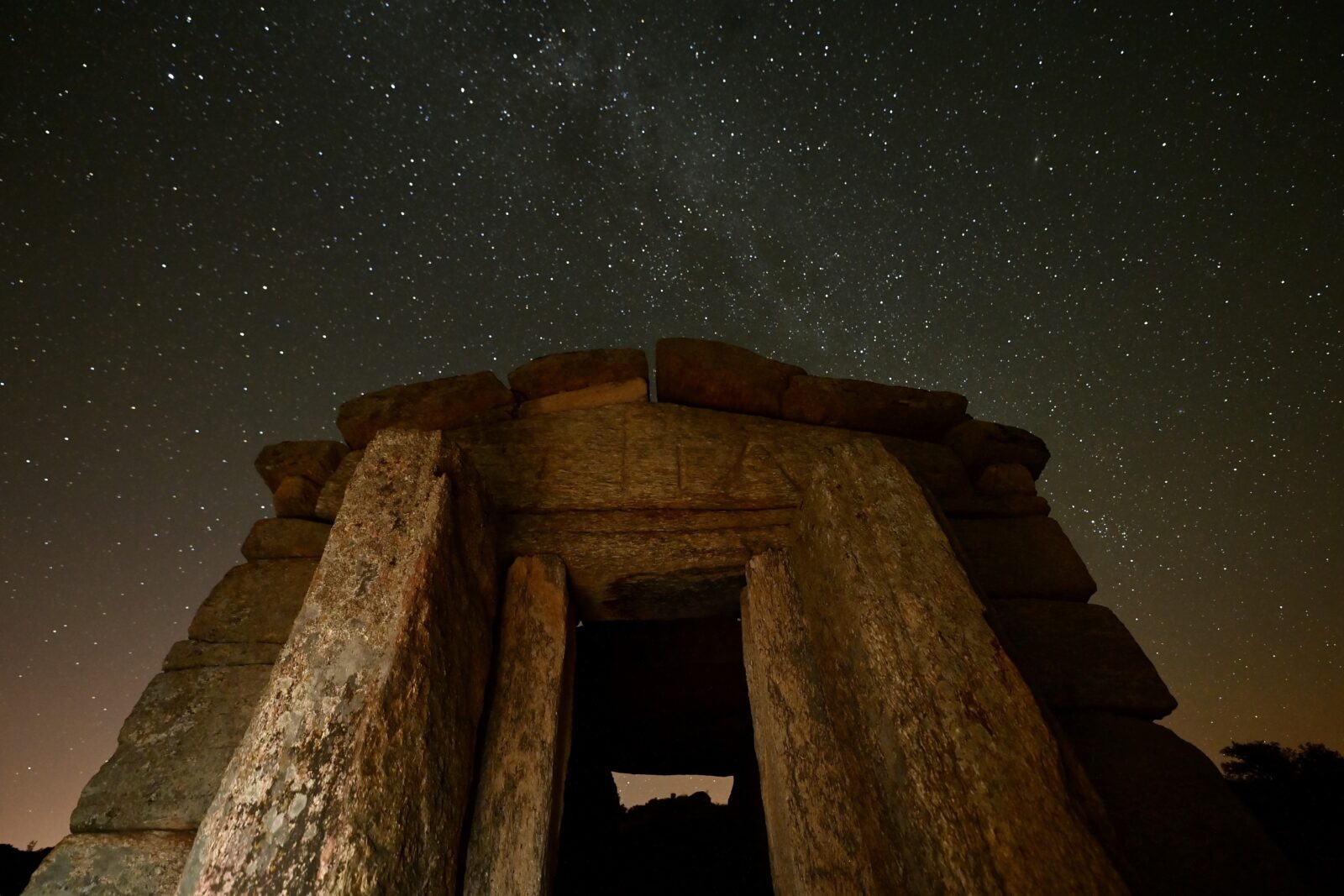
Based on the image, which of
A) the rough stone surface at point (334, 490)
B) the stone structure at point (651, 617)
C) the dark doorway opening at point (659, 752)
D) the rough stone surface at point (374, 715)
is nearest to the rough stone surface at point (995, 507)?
the stone structure at point (651, 617)

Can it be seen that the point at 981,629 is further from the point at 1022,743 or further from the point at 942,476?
the point at 942,476

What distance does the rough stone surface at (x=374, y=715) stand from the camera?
4.26 feet

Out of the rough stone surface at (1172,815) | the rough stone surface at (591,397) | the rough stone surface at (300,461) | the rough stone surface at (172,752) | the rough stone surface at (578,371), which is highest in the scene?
the rough stone surface at (578,371)

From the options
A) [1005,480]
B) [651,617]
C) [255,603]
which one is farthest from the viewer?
[1005,480]

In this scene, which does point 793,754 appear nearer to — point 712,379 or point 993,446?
point 712,379

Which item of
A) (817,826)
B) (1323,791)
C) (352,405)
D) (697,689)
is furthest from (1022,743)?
(1323,791)

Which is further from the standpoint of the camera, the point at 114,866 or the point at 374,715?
the point at 114,866

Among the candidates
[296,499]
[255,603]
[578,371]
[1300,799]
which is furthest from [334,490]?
[1300,799]

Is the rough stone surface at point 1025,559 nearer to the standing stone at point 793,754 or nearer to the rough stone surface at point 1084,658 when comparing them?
the rough stone surface at point 1084,658

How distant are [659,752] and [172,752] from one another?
4734mm

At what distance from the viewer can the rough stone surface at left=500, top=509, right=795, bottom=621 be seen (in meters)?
2.52

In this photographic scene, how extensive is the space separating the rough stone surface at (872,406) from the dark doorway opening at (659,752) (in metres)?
2.04

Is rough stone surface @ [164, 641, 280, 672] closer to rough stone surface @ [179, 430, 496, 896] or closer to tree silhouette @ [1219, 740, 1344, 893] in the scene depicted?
rough stone surface @ [179, 430, 496, 896]

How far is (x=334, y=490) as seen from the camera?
2.87 m
